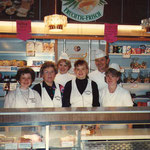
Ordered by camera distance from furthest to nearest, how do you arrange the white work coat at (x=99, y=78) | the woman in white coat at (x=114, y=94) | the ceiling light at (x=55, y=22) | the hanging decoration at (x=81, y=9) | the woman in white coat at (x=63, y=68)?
the hanging decoration at (x=81, y=9), the woman in white coat at (x=63, y=68), the white work coat at (x=99, y=78), the ceiling light at (x=55, y=22), the woman in white coat at (x=114, y=94)

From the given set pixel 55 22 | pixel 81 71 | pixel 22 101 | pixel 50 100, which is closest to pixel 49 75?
pixel 50 100

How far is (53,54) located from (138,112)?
3566 mm

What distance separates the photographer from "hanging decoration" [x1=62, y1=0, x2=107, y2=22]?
14.5ft

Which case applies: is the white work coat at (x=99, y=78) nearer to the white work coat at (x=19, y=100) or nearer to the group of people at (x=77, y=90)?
the group of people at (x=77, y=90)

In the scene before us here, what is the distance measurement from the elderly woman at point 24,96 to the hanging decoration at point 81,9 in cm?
232

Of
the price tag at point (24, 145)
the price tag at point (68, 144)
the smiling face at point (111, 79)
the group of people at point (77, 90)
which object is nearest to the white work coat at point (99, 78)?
the group of people at point (77, 90)

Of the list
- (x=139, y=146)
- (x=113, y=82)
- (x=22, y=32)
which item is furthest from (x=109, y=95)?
(x=22, y=32)

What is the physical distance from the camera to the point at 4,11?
431cm

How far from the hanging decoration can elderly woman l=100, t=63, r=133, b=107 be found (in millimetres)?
2055

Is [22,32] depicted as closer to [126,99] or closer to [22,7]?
[22,7]

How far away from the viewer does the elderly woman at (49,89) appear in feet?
8.66

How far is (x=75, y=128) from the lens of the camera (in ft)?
5.09

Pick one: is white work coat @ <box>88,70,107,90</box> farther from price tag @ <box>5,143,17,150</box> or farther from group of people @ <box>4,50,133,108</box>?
price tag @ <box>5,143,17,150</box>

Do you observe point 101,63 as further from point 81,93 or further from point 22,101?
point 22,101
